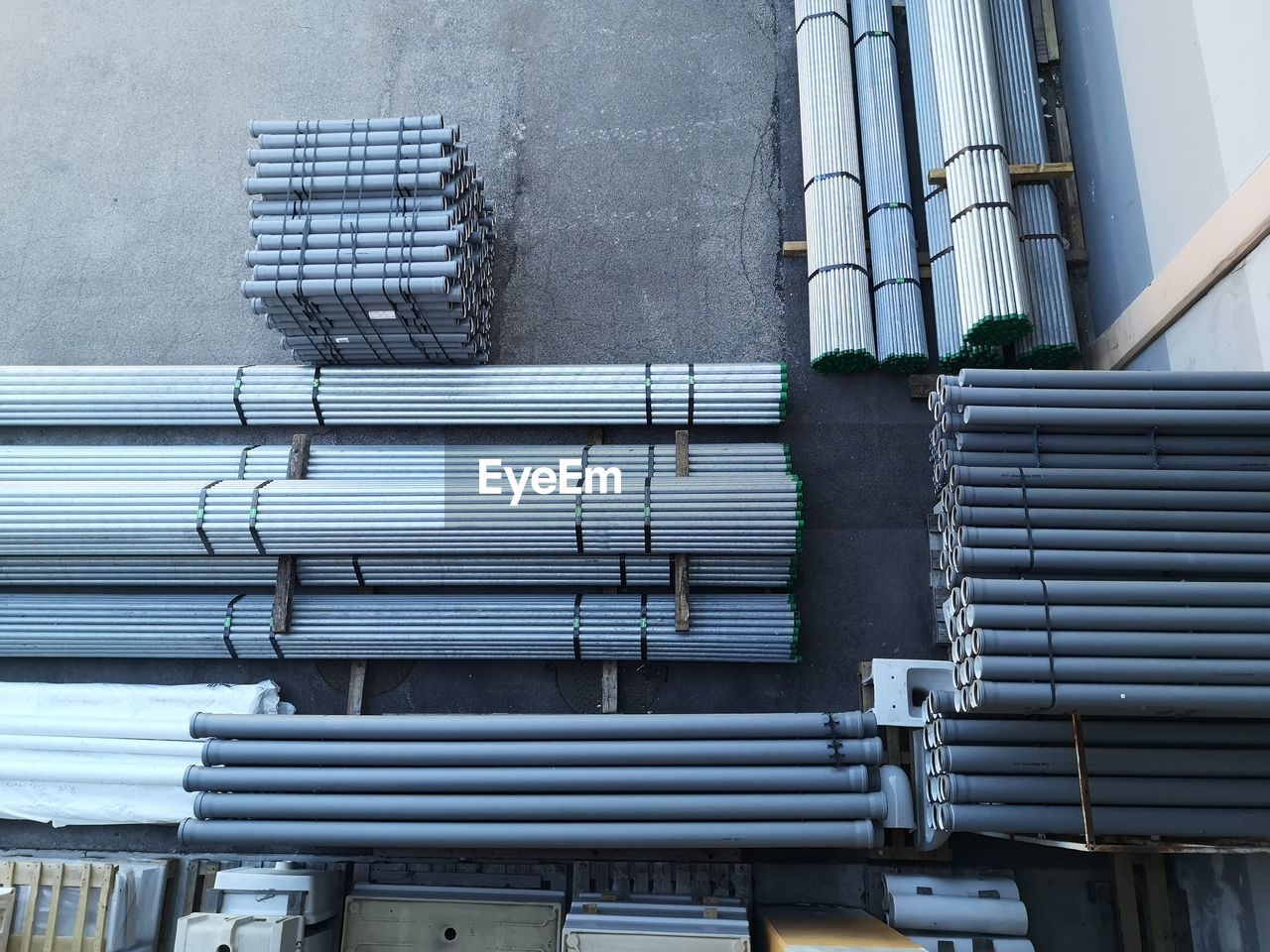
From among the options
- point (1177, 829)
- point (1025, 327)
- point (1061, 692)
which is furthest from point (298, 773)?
point (1025, 327)

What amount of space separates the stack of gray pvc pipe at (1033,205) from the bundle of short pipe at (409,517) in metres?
2.06

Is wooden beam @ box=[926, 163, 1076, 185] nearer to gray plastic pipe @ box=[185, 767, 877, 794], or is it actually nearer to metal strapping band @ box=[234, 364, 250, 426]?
gray plastic pipe @ box=[185, 767, 877, 794]

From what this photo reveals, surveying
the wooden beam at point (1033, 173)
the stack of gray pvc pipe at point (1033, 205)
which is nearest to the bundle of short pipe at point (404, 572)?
the stack of gray pvc pipe at point (1033, 205)

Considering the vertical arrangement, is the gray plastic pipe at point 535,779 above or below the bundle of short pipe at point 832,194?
below

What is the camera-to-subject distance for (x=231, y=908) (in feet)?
16.8

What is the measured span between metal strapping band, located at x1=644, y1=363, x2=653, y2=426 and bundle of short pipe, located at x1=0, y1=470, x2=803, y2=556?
495 mm

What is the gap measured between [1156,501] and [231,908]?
5.39 metres

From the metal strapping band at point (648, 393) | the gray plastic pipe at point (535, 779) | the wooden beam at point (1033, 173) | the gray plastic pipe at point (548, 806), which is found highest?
the wooden beam at point (1033, 173)

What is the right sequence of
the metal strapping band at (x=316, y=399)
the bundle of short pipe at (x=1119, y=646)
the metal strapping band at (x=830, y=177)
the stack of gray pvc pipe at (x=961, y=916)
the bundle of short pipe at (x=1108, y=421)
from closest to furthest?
the bundle of short pipe at (x=1119, y=646) < the bundle of short pipe at (x=1108, y=421) < the stack of gray pvc pipe at (x=961, y=916) < the metal strapping band at (x=316, y=399) < the metal strapping band at (x=830, y=177)

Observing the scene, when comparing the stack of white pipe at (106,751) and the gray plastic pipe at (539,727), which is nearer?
the gray plastic pipe at (539,727)

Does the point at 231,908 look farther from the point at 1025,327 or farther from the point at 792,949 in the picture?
the point at 1025,327

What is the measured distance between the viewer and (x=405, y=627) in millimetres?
5898

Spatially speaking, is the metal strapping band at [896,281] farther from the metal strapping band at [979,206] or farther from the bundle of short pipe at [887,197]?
the metal strapping band at [979,206]

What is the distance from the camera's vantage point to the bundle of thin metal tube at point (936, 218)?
6.23m
